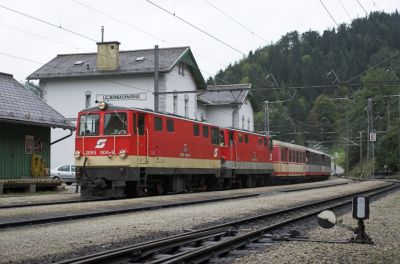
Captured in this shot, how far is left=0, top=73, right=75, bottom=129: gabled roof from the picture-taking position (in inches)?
946

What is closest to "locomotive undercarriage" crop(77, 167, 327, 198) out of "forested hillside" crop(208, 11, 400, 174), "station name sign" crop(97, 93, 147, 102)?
"station name sign" crop(97, 93, 147, 102)

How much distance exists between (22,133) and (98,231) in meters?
15.4

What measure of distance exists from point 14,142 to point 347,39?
62421 millimetres

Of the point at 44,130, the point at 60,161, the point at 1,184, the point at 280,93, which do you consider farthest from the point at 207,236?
the point at 280,93

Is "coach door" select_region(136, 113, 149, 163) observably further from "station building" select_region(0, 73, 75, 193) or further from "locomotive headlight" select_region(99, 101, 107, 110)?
"station building" select_region(0, 73, 75, 193)

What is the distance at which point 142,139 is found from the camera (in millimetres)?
20859

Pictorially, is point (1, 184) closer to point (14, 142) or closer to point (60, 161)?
point (14, 142)

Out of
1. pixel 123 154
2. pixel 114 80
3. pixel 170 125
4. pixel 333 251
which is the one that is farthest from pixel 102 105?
pixel 114 80

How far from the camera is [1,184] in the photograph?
2288 cm

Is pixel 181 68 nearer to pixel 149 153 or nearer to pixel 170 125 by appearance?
pixel 170 125

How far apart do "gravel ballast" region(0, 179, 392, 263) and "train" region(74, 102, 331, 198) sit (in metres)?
3.24

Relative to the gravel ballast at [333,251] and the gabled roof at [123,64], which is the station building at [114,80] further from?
the gravel ballast at [333,251]

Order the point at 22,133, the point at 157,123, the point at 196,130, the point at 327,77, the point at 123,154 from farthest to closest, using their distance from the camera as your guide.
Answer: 1. the point at 327,77
2. the point at 196,130
3. the point at 22,133
4. the point at 157,123
5. the point at 123,154

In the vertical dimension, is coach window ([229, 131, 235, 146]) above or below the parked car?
above
